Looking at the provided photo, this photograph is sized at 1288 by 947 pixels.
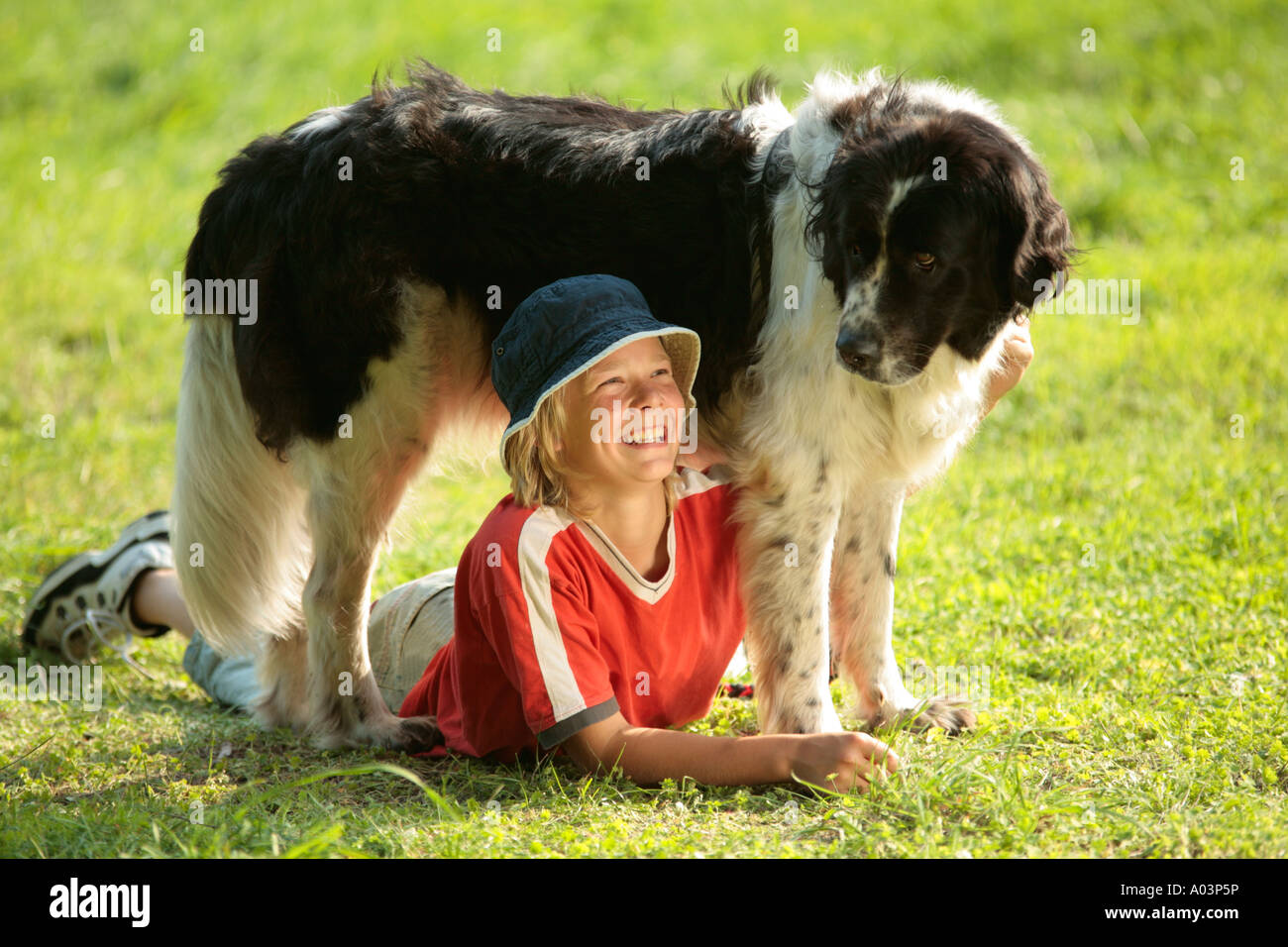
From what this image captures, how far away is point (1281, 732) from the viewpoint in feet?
10.8

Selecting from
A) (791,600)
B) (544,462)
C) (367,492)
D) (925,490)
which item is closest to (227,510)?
(367,492)

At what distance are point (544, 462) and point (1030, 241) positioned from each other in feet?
4.17

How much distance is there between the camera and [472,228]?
3.47 meters

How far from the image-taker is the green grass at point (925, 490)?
113 inches

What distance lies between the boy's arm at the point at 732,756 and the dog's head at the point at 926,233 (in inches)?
34.3

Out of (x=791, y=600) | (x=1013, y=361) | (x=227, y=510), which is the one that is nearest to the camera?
(x=791, y=600)

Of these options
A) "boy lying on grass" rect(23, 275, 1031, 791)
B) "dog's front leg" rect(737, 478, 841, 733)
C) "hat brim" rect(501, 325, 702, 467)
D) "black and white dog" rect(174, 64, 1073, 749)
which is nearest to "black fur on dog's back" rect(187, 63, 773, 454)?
"black and white dog" rect(174, 64, 1073, 749)

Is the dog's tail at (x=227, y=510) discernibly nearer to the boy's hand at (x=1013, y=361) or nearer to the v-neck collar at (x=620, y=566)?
the v-neck collar at (x=620, y=566)

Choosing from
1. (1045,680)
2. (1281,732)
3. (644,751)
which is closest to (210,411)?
(644,751)

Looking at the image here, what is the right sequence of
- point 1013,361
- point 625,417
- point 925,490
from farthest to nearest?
point 925,490, point 1013,361, point 625,417

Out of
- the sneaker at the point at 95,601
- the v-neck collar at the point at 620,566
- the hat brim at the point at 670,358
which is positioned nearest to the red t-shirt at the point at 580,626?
the v-neck collar at the point at 620,566

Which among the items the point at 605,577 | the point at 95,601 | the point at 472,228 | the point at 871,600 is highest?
the point at 472,228

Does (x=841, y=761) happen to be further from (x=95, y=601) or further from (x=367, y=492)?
(x=95, y=601)

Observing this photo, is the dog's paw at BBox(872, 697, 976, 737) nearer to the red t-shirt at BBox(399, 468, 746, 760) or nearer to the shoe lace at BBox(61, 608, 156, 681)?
the red t-shirt at BBox(399, 468, 746, 760)
